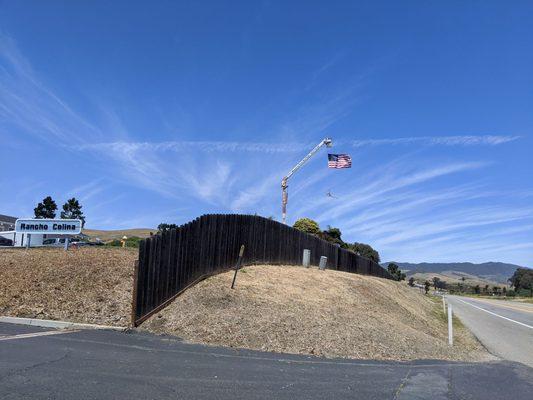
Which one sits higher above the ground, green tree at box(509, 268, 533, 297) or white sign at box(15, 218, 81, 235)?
green tree at box(509, 268, 533, 297)

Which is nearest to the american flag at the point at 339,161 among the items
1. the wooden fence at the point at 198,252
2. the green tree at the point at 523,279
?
the wooden fence at the point at 198,252

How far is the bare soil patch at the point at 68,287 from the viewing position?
12.3m

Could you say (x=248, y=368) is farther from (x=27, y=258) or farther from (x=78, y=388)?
(x=27, y=258)

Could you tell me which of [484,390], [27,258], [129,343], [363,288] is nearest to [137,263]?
[129,343]

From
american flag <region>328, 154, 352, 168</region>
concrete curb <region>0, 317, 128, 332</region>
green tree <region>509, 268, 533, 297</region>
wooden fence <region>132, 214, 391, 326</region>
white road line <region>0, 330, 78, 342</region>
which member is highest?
american flag <region>328, 154, 352, 168</region>

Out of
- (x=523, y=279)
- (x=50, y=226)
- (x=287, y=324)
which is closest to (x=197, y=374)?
(x=287, y=324)

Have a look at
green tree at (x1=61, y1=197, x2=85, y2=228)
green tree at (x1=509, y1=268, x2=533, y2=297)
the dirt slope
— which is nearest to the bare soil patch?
the dirt slope

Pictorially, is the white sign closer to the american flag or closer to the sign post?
the sign post

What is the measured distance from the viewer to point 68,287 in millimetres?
13742

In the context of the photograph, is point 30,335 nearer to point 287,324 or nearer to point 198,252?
point 287,324

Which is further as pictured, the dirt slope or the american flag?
the american flag

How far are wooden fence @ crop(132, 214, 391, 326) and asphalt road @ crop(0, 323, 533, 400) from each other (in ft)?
5.21

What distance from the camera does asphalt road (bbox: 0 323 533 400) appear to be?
21.6 ft

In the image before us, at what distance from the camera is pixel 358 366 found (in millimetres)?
9852
